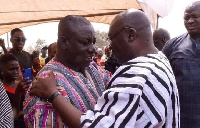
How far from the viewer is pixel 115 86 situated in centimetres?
179

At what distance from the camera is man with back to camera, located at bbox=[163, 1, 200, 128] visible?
3.12 m

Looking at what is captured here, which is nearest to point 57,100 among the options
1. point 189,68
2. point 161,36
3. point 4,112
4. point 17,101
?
point 4,112

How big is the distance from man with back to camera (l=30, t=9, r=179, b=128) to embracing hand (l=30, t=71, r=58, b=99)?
55 millimetres

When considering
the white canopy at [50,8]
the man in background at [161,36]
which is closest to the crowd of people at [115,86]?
the man in background at [161,36]

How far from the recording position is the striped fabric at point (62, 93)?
7.02 ft

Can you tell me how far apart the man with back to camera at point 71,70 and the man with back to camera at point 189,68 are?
969 millimetres

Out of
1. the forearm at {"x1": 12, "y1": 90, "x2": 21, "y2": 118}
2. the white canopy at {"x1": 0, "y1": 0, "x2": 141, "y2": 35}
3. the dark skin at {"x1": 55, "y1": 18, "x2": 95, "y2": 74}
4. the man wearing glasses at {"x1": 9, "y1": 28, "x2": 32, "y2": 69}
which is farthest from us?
the man wearing glasses at {"x1": 9, "y1": 28, "x2": 32, "y2": 69}

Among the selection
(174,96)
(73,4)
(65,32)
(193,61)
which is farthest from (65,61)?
(73,4)

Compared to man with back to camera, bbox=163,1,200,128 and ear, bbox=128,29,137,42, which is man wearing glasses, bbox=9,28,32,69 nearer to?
man with back to camera, bbox=163,1,200,128

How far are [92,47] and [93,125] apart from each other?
727mm

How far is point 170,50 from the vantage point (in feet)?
11.0

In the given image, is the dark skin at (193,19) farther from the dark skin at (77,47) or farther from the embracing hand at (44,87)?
the embracing hand at (44,87)

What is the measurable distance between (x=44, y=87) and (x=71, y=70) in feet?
1.08

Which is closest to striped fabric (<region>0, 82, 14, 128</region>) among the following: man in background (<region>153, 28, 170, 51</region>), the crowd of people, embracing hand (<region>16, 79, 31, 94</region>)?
the crowd of people
